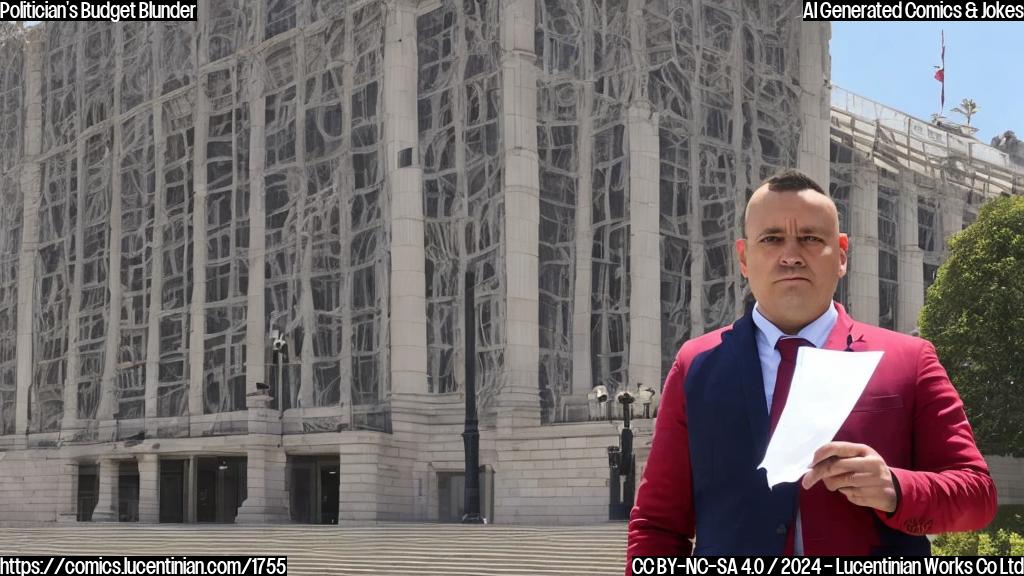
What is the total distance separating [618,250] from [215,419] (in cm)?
1680

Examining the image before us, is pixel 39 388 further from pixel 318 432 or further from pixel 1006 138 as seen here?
pixel 1006 138

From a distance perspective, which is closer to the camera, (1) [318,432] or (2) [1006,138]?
(1) [318,432]

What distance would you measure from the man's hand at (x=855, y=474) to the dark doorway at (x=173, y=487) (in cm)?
5150

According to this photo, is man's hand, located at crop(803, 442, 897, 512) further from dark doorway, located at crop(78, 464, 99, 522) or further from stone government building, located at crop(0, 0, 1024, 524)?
dark doorway, located at crop(78, 464, 99, 522)

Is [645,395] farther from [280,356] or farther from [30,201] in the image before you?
[30,201]

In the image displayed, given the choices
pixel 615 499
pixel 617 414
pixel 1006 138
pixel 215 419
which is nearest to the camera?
pixel 615 499

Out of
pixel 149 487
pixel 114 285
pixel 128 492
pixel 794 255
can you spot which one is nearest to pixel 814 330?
pixel 794 255

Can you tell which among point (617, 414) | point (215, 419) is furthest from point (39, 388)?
point (617, 414)

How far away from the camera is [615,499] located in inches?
1496

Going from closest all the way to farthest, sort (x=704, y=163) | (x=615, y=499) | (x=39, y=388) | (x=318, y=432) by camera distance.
A: 1. (x=615, y=499)
2. (x=318, y=432)
3. (x=704, y=163)
4. (x=39, y=388)

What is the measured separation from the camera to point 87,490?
58.9 meters

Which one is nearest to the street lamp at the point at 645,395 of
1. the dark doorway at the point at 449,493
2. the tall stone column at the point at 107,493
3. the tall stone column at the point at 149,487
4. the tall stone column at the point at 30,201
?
the dark doorway at the point at 449,493

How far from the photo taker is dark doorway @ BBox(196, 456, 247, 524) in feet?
168

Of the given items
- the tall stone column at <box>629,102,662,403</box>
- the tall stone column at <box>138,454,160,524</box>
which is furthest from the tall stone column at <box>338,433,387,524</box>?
the tall stone column at <box>138,454,160,524</box>
